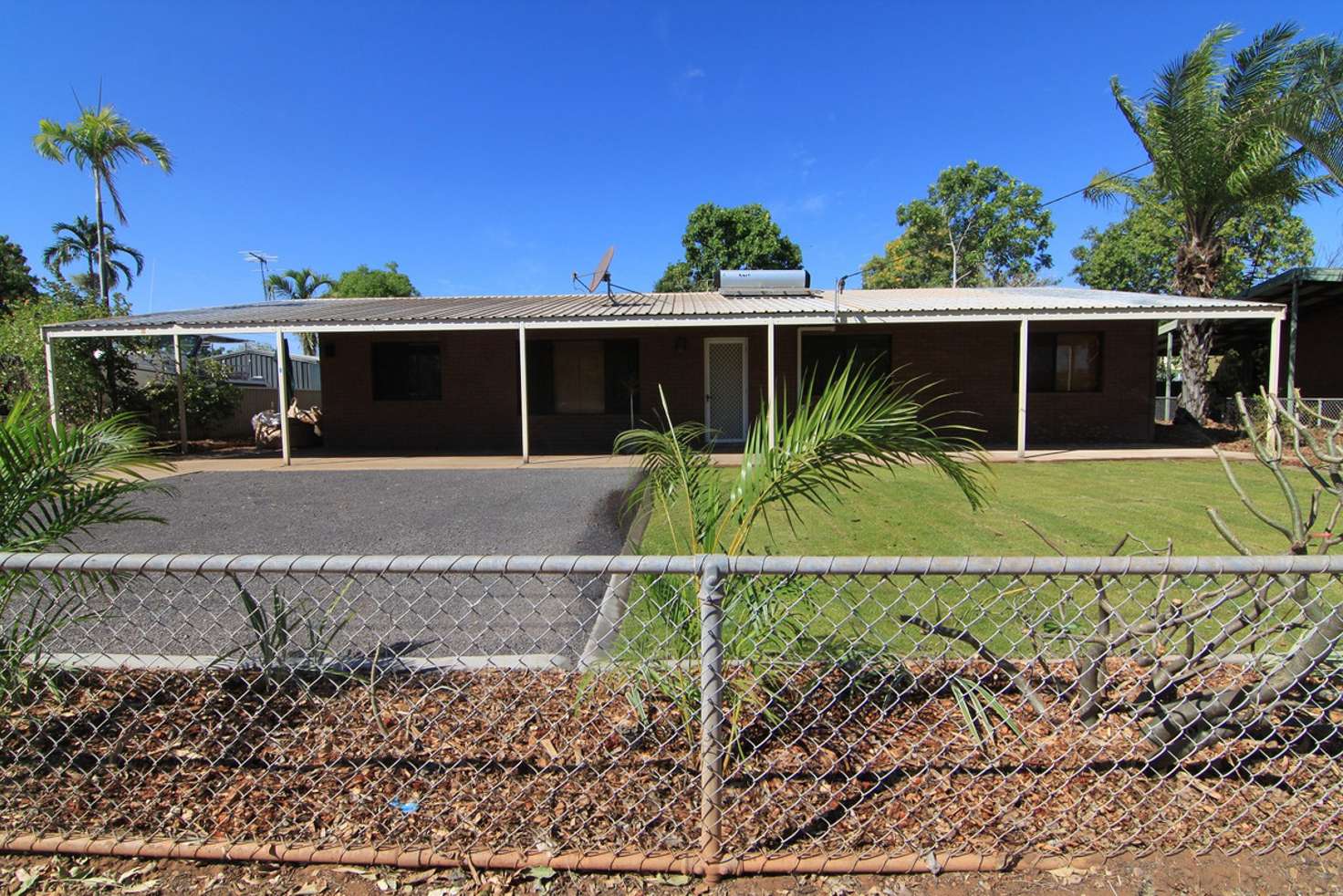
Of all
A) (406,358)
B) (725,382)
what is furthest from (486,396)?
(725,382)

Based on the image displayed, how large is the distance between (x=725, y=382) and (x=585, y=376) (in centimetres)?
301

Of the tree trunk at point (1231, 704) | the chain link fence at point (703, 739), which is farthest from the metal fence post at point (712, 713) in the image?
the tree trunk at point (1231, 704)

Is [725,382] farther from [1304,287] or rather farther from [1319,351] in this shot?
[1319,351]

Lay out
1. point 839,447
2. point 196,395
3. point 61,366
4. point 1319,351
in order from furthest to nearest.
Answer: point 1319,351
point 196,395
point 61,366
point 839,447

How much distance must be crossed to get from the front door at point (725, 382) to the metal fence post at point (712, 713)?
1297 cm

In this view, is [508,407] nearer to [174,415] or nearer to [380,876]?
[174,415]

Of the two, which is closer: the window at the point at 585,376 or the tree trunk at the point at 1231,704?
the tree trunk at the point at 1231,704

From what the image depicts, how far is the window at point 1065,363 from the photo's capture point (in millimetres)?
14742

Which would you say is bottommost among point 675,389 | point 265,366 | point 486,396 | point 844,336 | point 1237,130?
point 486,396

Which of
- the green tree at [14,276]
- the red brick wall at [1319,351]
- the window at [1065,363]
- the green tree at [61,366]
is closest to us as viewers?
the green tree at [61,366]

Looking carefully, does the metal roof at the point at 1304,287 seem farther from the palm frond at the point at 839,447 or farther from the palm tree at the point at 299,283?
the palm tree at the point at 299,283

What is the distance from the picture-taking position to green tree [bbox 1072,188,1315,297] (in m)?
27.2

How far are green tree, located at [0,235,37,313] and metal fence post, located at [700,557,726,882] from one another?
44365 millimetres

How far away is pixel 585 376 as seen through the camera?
49.6 feet
